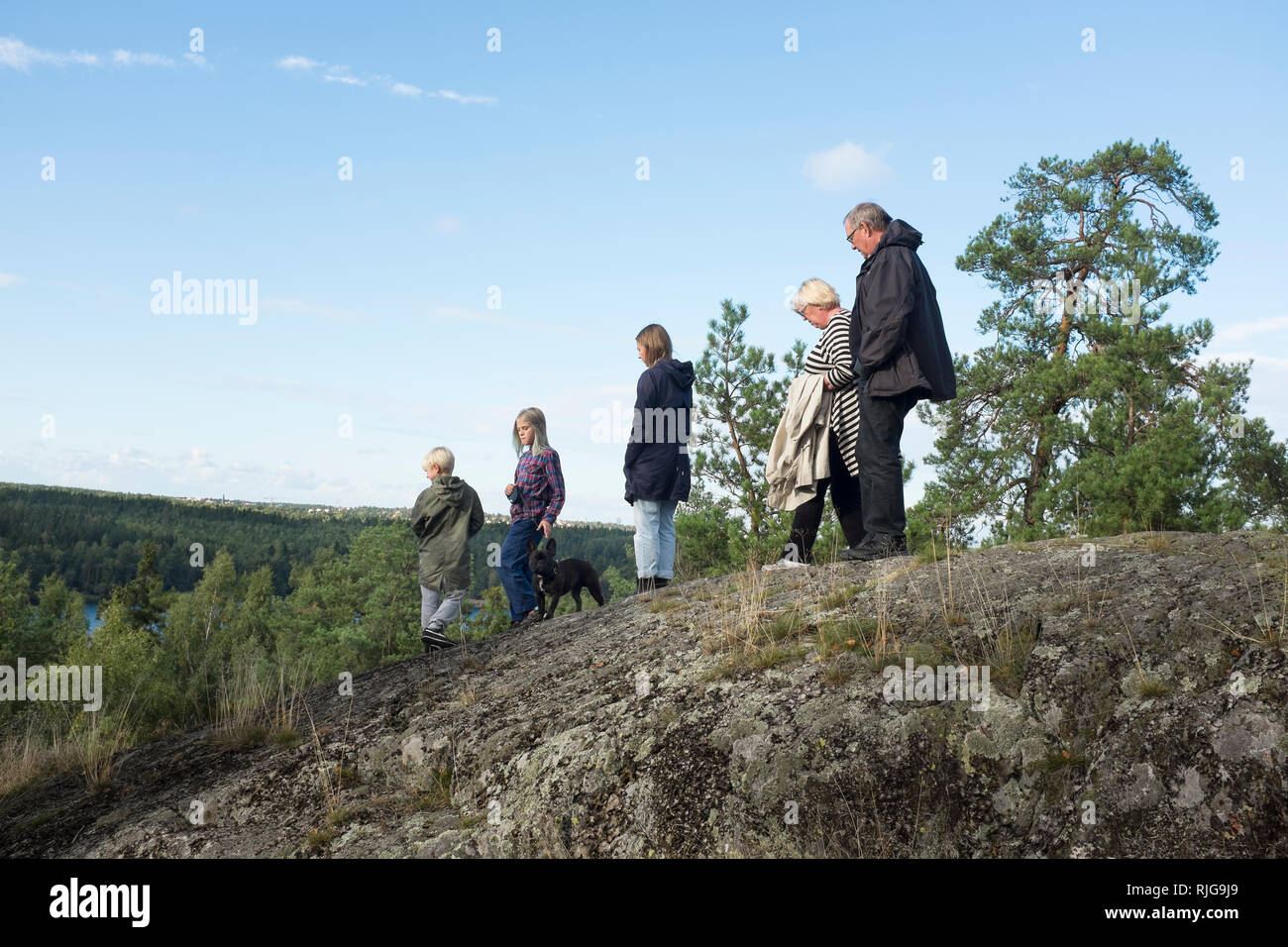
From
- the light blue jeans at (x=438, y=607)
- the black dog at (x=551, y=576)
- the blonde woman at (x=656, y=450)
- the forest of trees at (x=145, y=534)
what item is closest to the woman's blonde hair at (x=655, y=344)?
the blonde woman at (x=656, y=450)

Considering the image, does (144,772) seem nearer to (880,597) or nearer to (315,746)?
(315,746)

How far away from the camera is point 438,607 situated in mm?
7418

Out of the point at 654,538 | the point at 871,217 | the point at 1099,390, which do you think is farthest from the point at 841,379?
the point at 1099,390

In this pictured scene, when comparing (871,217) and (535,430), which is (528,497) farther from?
(871,217)

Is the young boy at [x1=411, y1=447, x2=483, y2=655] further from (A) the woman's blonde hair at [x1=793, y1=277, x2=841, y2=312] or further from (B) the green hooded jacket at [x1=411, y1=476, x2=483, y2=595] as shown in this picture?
(A) the woman's blonde hair at [x1=793, y1=277, x2=841, y2=312]

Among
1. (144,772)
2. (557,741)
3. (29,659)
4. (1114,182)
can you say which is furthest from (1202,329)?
(29,659)

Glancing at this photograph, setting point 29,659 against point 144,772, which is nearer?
point 144,772

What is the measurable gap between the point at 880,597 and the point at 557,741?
1953 mm

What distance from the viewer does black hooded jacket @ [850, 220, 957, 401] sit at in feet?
17.6

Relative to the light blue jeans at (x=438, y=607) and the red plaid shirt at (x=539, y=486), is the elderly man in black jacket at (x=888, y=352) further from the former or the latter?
the light blue jeans at (x=438, y=607)

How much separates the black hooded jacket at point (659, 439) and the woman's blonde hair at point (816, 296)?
1167 millimetres

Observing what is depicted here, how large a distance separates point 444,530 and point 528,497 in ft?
2.64

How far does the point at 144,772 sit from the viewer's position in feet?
17.9
